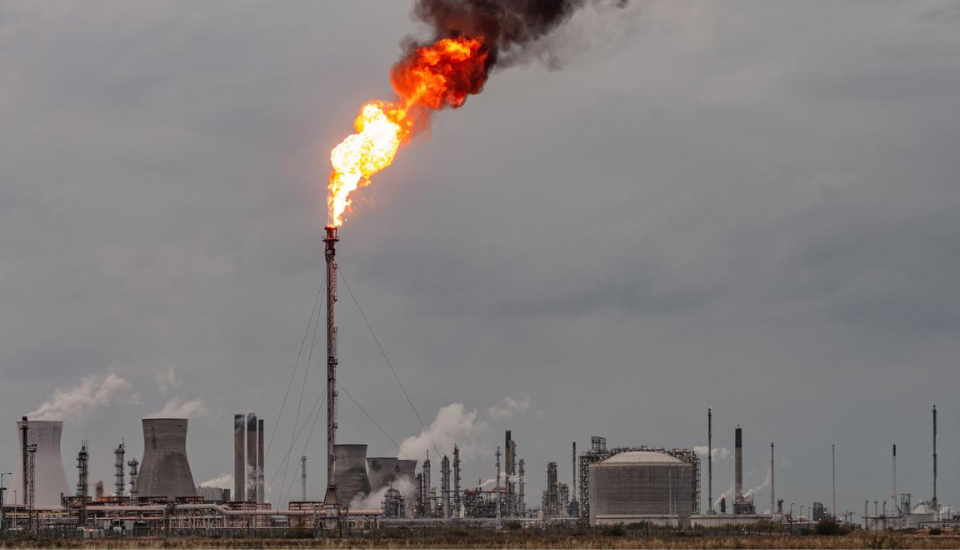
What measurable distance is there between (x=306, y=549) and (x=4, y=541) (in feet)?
80.1

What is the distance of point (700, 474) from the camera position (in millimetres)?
167750

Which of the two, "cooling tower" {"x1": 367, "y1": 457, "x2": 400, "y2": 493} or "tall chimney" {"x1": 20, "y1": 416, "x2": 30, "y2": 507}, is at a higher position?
"tall chimney" {"x1": 20, "y1": 416, "x2": 30, "y2": 507}

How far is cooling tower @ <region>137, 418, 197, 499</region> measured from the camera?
429 ft

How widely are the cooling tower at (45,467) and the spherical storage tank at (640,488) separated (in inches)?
2000

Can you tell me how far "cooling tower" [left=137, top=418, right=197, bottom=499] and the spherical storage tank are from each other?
40.1 m

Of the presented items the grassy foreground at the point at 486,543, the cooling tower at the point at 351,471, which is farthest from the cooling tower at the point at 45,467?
the grassy foreground at the point at 486,543

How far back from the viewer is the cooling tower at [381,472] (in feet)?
548

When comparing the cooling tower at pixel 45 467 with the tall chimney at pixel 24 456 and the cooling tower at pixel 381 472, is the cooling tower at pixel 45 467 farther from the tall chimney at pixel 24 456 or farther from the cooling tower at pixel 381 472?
the cooling tower at pixel 381 472

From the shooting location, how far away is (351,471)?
497 ft

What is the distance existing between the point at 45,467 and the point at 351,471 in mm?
31892

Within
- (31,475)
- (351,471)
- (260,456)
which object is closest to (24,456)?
(31,475)

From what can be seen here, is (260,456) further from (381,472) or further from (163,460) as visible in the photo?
(163,460)

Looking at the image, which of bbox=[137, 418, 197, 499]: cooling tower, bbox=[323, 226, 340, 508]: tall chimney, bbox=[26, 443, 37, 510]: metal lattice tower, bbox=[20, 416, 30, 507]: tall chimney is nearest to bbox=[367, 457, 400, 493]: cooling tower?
bbox=[137, 418, 197, 499]: cooling tower

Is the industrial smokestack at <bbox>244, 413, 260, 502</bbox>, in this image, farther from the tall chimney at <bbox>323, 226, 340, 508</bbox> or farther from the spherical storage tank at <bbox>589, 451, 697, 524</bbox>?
the tall chimney at <bbox>323, 226, 340, 508</bbox>
